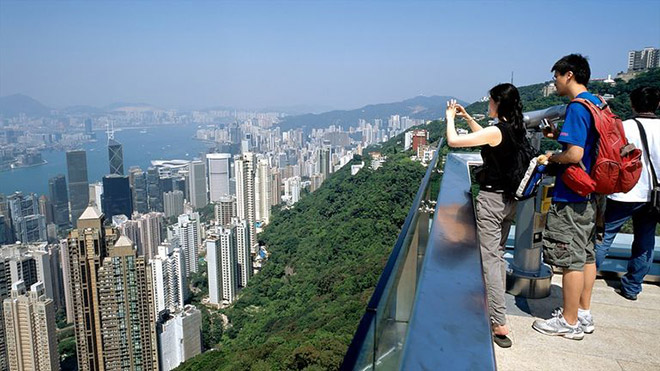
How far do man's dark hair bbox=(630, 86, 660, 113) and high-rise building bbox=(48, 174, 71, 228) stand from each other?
4312 centimetres

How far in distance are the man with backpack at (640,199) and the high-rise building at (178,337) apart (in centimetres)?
1675

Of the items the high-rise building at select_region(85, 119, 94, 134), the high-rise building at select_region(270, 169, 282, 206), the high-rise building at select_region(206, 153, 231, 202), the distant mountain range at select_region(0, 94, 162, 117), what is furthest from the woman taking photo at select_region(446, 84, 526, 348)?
the distant mountain range at select_region(0, 94, 162, 117)

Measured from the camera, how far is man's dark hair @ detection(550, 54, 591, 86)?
128cm

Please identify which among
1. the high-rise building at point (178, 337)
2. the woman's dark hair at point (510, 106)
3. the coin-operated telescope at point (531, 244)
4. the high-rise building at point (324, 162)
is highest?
the woman's dark hair at point (510, 106)

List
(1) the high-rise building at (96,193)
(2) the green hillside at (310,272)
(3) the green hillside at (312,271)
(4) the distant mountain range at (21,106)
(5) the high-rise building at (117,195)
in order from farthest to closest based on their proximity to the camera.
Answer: (4) the distant mountain range at (21,106)
(1) the high-rise building at (96,193)
(5) the high-rise building at (117,195)
(2) the green hillside at (310,272)
(3) the green hillside at (312,271)

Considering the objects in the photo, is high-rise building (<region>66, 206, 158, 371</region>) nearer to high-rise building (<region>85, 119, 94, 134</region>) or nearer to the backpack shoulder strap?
the backpack shoulder strap

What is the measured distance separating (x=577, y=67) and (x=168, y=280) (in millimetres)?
22217

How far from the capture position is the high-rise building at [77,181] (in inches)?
1658

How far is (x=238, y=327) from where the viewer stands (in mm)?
20312

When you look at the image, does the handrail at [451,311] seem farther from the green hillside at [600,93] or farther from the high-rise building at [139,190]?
the high-rise building at [139,190]

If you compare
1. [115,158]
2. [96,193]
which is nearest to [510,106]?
[96,193]

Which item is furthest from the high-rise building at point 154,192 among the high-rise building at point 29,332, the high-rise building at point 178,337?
the high-rise building at point 29,332

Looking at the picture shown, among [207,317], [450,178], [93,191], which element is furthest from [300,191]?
[450,178]

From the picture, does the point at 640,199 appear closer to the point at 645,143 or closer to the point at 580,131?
the point at 645,143
